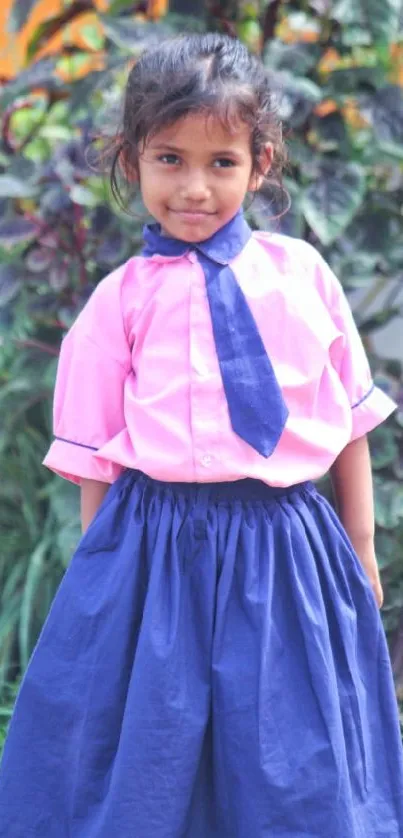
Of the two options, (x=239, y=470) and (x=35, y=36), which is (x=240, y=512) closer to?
(x=239, y=470)

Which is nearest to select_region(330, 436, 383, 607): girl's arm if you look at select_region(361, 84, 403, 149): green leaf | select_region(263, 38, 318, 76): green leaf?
select_region(361, 84, 403, 149): green leaf

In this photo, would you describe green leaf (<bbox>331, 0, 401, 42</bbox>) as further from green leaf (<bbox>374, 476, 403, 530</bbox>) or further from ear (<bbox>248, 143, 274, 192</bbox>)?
green leaf (<bbox>374, 476, 403, 530</bbox>)

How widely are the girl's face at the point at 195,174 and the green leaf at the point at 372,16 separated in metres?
0.89

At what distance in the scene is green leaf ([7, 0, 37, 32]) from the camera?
2.97 m

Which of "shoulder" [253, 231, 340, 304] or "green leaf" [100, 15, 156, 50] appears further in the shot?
"green leaf" [100, 15, 156, 50]

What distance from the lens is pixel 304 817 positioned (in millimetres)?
1887

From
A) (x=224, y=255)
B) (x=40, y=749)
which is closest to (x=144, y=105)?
(x=224, y=255)

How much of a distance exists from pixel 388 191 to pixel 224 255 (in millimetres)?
1084

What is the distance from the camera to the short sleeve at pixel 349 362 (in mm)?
2064

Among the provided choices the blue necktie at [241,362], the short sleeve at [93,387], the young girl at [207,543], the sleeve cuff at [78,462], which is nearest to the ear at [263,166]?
the young girl at [207,543]

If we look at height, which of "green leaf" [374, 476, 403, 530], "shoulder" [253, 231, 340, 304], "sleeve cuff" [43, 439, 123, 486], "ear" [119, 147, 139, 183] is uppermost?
"ear" [119, 147, 139, 183]

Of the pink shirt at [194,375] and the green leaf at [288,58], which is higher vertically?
the green leaf at [288,58]

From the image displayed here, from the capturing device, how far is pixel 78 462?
2.05 m

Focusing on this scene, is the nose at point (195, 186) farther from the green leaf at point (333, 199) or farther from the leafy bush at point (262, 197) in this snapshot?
the green leaf at point (333, 199)
